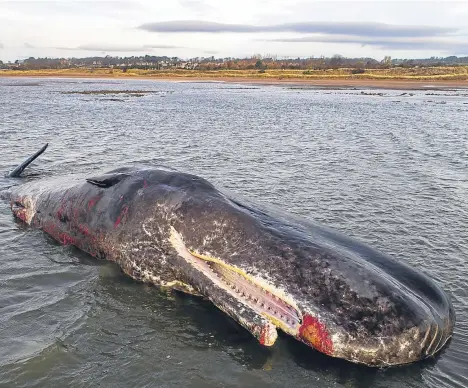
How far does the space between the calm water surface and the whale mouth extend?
11.5 inches

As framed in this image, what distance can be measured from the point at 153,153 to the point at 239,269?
13.5 m

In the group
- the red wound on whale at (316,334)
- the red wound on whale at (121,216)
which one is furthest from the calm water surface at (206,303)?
the red wound on whale at (121,216)

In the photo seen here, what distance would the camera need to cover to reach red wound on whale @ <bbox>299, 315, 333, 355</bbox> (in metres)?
4.88

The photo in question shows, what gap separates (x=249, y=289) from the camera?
5.59 metres

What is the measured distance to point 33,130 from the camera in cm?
2403

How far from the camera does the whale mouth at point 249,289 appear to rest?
17.0ft

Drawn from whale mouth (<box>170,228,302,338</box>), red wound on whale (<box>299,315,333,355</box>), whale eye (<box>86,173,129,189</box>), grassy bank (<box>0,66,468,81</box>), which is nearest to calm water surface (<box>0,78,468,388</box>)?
red wound on whale (<box>299,315,333,355</box>)

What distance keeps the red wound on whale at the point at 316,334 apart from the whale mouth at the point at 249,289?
8 cm

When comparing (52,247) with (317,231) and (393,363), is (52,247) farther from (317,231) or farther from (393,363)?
(393,363)

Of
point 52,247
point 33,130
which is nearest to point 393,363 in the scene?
point 52,247

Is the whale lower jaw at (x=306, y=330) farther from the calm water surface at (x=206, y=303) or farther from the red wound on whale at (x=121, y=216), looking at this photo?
the red wound on whale at (x=121, y=216)

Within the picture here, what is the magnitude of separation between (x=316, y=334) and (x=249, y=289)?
3.33 feet

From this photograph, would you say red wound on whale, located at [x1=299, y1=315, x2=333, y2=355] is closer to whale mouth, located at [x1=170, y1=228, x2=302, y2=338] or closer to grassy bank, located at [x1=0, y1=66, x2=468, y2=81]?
whale mouth, located at [x1=170, y1=228, x2=302, y2=338]

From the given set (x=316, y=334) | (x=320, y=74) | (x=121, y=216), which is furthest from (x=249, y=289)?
(x=320, y=74)
